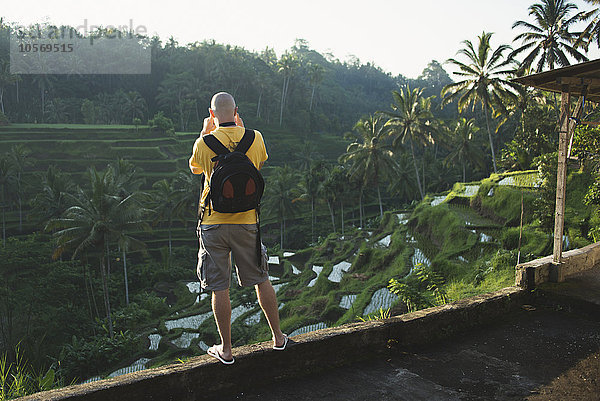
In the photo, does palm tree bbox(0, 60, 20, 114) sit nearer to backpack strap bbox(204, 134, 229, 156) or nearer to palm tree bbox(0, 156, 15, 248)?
palm tree bbox(0, 156, 15, 248)

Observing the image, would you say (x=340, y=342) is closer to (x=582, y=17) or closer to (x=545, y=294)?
(x=545, y=294)

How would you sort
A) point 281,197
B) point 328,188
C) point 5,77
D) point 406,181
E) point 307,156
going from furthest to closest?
point 307,156
point 5,77
point 406,181
point 281,197
point 328,188

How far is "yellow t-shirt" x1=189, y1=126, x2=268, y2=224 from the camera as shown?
2605 millimetres

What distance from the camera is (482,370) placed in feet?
9.57

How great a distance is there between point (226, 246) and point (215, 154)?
0.50m

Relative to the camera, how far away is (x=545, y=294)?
454 centimetres

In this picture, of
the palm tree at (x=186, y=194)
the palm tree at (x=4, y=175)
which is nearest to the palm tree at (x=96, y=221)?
the palm tree at (x=186, y=194)

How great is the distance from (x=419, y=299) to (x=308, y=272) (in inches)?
949

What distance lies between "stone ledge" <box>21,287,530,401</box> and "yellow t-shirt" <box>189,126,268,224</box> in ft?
2.42

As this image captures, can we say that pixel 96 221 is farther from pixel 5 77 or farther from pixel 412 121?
pixel 5 77

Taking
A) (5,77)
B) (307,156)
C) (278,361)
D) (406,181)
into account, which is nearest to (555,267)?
(278,361)

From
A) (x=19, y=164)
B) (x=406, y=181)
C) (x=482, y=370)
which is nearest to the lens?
(x=482, y=370)

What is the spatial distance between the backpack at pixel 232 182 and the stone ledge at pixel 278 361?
822 mm

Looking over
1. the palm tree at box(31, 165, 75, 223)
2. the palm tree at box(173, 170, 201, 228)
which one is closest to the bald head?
the palm tree at box(31, 165, 75, 223)
